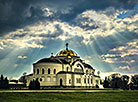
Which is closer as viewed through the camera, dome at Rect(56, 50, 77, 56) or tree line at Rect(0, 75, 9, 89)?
tree line at Rect(0, 75, 9, 89)

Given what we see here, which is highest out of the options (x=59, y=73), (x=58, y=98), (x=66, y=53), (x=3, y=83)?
(x=66, y=53)

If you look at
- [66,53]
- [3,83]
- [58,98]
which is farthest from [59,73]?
[58,98]

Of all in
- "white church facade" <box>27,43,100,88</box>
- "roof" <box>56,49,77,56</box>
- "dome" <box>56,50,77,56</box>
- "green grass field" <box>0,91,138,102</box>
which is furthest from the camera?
"dome" <box>56,50,77,56</box>

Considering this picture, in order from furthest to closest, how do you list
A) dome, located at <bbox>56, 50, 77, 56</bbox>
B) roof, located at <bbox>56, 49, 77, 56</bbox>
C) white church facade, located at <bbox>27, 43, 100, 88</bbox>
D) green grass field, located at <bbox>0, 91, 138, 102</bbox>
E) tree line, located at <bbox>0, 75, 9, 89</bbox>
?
1. dome, located at <bbox>56, 50, 77, 56</bbox>
2. roof, located at <bbox>56, 49, 77, 56</bbox>
3. white church facade, located at <bbox>27, 43, 100, 88</bbox>
4. tree line, located at <bbox>0, 75, 9, 89</bbox>
5. green grass field, located at <bbox>0, 91, 138, 102</bbox>

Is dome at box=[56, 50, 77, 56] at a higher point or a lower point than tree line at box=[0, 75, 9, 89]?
higher

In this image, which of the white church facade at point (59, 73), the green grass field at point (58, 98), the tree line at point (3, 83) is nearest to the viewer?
the green grass field at point (58, 98)

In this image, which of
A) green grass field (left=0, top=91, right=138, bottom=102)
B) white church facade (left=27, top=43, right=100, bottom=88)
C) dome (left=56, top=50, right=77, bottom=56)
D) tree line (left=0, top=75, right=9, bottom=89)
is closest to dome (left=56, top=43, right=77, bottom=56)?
dome (left=56, top=50, right=77, bottom=56)

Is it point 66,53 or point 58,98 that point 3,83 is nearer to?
point 66,53

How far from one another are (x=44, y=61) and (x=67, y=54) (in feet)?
38.0

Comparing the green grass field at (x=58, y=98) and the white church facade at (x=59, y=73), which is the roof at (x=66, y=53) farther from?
the green grass field at (x=58, y=98)

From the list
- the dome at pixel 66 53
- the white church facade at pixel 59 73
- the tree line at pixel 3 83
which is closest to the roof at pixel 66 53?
the dome at pixel 66 53

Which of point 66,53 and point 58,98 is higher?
point 66,53

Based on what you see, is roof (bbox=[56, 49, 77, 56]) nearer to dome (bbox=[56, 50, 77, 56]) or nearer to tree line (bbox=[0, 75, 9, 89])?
dome (bbox=[56, 50, 77, 56])

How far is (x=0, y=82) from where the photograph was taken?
228 feet
